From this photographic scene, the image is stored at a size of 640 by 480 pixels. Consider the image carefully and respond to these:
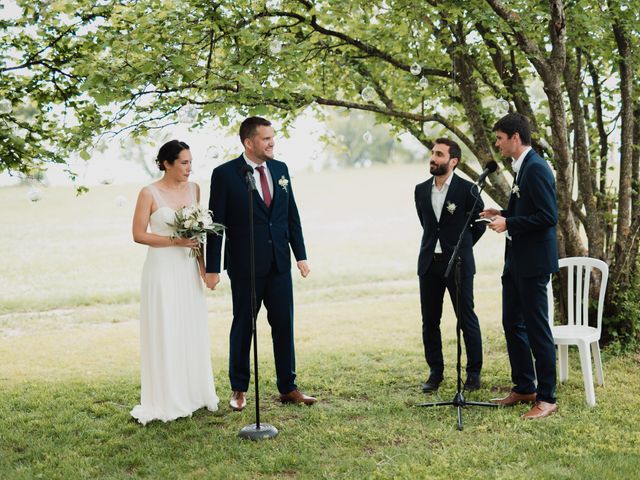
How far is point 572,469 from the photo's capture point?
13.2ft

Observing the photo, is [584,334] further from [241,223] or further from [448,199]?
[241,223]

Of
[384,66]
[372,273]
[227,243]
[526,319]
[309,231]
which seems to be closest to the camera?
[526,319]

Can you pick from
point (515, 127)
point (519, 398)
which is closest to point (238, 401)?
point (519, 398)

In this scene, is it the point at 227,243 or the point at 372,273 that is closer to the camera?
the point at 227,243

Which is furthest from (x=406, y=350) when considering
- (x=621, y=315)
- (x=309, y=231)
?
(x=309, y=231)

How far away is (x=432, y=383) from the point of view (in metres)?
5.89

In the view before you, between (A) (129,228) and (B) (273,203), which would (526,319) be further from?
(A) (129,228)

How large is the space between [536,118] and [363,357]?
306 centimetres

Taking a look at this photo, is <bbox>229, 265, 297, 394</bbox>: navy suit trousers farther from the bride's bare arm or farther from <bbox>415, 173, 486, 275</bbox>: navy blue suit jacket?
<bbox>415, 173, 486, 275</bbox>: navy blue suit jacket

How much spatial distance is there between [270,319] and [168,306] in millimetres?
791

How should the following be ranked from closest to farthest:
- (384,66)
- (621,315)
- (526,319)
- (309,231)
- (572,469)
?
(572,469), (526,319), (621,315), (384,66), (309,231)

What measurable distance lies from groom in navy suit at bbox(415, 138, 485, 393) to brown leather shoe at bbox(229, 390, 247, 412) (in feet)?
4.86

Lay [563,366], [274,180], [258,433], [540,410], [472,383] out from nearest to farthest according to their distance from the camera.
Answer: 1. [258,433]
2. [540,410]
3. [274,180]
4. [472,383]
5. [563,366]

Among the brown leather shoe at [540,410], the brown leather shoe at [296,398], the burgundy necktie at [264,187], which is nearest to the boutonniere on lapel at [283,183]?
the burgundy necktie at [264,187]
